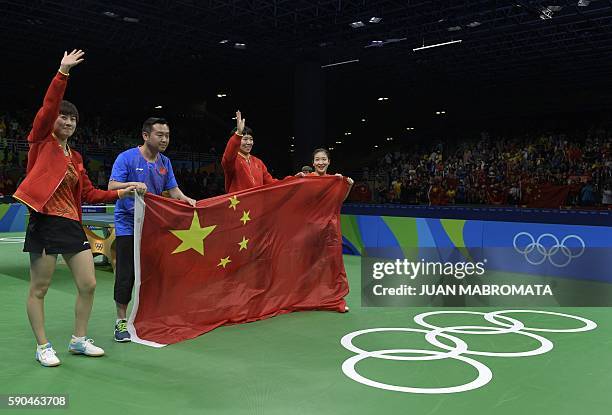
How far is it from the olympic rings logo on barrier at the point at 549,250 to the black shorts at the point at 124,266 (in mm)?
5604

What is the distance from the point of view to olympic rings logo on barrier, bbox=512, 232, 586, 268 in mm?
7586

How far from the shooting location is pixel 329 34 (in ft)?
57.0

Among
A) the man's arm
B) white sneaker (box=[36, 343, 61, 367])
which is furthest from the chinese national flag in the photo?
white sneaker (box=[36, 343, 61, 367])

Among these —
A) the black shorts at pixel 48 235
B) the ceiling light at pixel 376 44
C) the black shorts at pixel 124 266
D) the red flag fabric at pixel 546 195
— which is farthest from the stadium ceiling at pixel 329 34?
the black shorts at pixel 48 235

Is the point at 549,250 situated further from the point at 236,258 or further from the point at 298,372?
the point at 298,372

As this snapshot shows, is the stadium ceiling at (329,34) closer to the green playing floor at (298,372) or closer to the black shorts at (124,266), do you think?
the black shorts at (124,266)

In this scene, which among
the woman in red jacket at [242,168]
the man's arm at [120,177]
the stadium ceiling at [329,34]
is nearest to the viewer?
the man's arm at [120,177]

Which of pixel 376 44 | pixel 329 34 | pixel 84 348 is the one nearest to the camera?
pixel 84 348

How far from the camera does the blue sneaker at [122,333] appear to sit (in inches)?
174

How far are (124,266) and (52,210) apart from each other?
0.98 metres

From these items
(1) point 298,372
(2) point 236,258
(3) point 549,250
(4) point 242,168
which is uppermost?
(4) point 242,168

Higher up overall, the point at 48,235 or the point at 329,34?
the point at 329,34

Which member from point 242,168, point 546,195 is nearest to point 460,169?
point 546,195

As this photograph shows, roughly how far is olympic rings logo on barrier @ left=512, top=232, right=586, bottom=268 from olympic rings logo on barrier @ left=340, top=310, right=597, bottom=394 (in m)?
2.11
